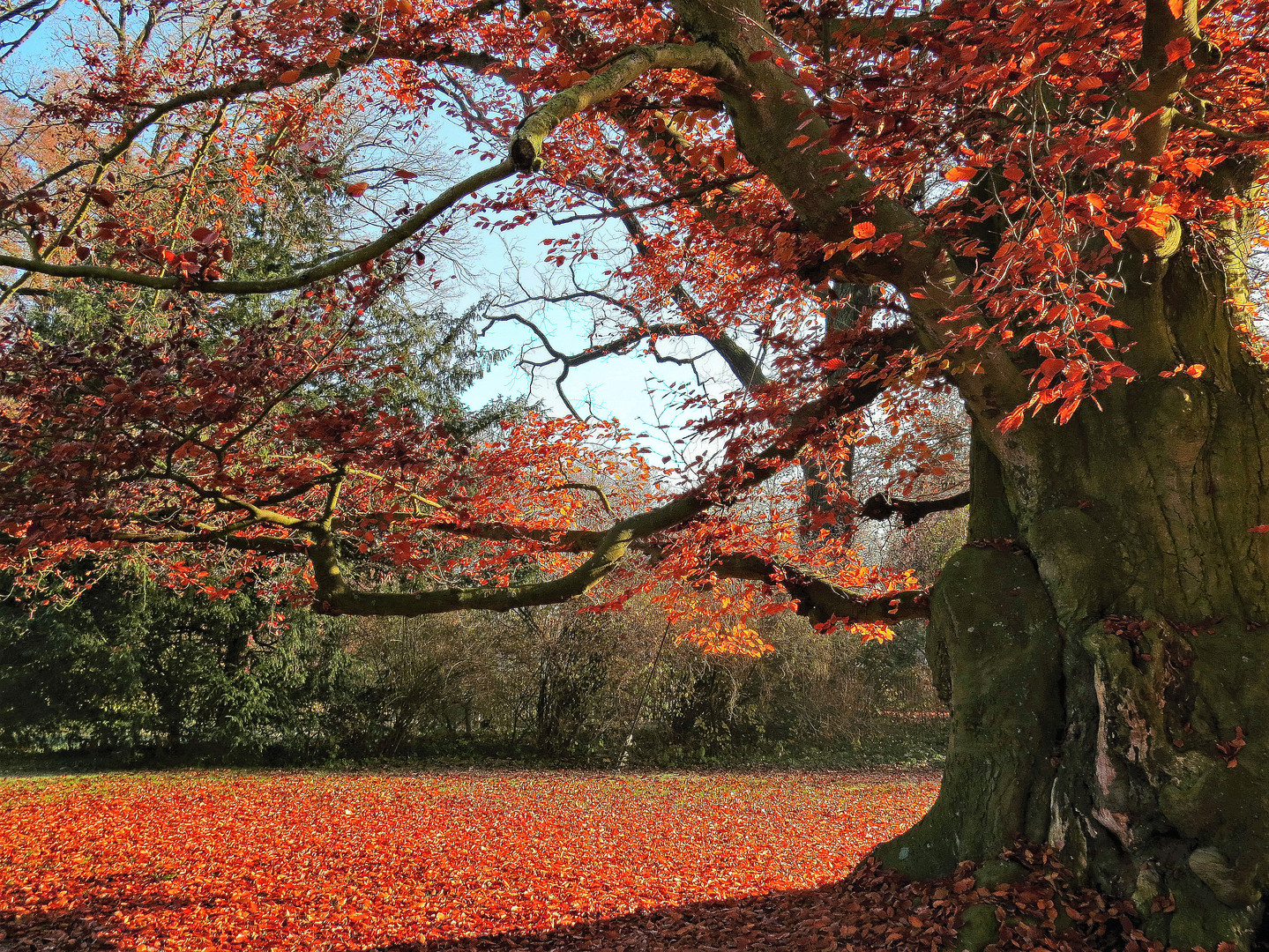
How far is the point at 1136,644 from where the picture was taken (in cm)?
376

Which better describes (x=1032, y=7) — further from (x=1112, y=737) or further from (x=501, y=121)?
(x=501, y=121)

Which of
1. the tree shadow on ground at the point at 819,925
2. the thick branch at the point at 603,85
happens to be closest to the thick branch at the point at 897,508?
the tree shadow on ground at the point at 819,925

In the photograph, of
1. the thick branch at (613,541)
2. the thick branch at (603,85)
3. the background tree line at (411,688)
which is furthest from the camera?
the background tree line at (411,688)

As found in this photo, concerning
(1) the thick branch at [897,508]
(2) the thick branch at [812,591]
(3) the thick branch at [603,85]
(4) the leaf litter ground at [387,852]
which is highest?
(3) the thick branch at [603,85]

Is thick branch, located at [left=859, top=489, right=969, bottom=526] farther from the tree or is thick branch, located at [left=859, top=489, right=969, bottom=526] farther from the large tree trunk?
the large tree trunk

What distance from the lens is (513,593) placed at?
5207 mm

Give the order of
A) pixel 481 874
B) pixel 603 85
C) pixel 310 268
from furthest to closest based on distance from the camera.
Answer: pixel 481 874, pixel 603 85, pixel 310 268

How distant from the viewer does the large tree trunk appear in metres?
3.44

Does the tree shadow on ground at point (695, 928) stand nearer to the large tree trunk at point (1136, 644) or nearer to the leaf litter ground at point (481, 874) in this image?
the leaf litter ground at point (481, 874)

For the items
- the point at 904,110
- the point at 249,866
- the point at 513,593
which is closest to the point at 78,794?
the point at 249,866

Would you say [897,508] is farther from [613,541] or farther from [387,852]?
[387,852]

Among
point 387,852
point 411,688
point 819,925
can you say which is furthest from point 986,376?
point 411,688

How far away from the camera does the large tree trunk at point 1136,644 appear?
3.44 m

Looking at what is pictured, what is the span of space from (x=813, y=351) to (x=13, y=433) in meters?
5.61
